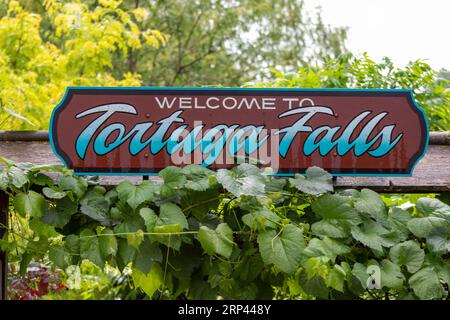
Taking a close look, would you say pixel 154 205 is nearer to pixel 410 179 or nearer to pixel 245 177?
pixel 245 177

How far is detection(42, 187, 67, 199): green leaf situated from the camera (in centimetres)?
271

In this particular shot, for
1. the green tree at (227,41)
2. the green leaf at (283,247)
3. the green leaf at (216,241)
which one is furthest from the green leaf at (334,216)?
the green tree at (227,41)

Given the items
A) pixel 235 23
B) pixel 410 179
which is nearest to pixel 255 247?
pixel 410 179

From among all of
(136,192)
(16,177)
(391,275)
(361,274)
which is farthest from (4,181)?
(391,275)

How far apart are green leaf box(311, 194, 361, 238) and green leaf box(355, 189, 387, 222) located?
0.04 meters

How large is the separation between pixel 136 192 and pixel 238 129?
54 centimetres

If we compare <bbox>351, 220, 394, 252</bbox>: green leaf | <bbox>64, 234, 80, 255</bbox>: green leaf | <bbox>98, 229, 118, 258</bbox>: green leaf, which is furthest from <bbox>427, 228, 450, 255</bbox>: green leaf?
<bbox>64, 234, 80, 255</bbox>: green leaf

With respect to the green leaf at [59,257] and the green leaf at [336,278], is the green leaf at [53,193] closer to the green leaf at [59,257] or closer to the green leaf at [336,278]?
the green leaf at [59,257]

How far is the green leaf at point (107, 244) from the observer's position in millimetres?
2678

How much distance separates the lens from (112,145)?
2.97 meters

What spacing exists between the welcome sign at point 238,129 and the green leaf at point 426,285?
1.53ft

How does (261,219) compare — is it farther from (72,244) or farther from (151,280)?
(72,244)

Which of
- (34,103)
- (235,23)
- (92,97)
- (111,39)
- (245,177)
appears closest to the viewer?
(245,177)

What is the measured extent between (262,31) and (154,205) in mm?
13652
